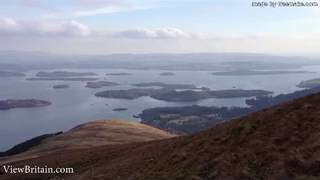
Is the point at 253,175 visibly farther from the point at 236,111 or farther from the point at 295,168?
the point at 236,111

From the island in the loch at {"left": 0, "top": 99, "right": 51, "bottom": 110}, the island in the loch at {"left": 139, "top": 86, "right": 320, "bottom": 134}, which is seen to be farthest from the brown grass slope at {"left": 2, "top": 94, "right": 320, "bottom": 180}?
the island in the loch at {"left": 0, "top": 99, "right": 51, "bottom": 110}

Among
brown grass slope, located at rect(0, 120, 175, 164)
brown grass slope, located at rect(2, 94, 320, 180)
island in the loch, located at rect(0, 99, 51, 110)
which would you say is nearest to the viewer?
brown grass slope, located at rect(2, 94, 320, 180)

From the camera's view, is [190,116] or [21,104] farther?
[21,104]

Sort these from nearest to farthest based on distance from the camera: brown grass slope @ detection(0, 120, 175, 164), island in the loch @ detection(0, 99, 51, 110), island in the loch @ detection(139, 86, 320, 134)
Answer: brown grass slope @ detection(0, 120, 175, 164) → island in the loch @ detection(139, 86, 320, 134) → island in the loch @ detection(0, 99, 51, 110)

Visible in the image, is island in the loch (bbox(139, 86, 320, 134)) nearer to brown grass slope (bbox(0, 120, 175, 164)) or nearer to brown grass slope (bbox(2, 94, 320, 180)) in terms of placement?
brown grass slope (bbox(0, 120, 175, 164))

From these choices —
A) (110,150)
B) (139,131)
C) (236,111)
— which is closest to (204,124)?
(236,111)

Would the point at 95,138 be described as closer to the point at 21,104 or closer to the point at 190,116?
the point at 190,116

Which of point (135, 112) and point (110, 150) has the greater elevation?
point (110, 150)

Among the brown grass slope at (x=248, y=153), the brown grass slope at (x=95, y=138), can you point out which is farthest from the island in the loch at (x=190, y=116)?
the brown grass slope at (x=248, y=153)

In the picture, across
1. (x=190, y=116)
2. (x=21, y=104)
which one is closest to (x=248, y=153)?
(x=190, y=116)
